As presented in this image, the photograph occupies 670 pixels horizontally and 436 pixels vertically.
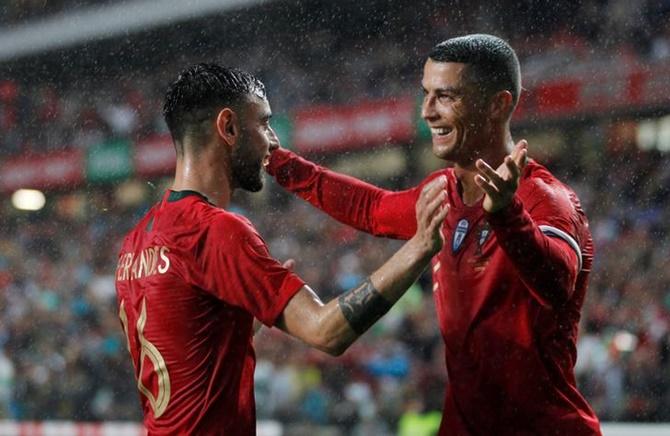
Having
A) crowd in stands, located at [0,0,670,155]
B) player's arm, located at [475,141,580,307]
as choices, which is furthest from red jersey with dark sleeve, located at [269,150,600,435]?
crowd in stands, located at [0,0,670,155]

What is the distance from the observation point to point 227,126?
2791mm

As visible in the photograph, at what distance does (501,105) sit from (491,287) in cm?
53

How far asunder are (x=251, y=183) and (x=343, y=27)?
38.0 ft

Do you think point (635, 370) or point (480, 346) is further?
point (635, 370)

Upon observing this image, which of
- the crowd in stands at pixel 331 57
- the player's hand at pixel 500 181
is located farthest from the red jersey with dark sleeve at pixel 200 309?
the crowd in stands at pixel 331 57

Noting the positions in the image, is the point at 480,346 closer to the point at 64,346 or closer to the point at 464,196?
the point at 464,196

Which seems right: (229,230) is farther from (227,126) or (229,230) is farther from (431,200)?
(431,200)

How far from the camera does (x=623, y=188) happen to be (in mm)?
9281

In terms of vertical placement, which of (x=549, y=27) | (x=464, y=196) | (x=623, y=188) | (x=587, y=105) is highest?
(x=549, y=27)

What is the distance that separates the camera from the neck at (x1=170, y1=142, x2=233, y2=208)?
2.76 metres

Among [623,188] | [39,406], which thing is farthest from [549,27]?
[39,406]

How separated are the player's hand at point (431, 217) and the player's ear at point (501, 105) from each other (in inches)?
27.3

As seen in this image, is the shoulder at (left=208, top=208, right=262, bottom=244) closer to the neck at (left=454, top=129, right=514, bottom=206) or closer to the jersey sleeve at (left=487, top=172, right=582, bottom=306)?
the jersey sleeve at (left=487, top=172, right=582, bottom=306)

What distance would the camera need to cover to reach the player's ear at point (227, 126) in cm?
278
